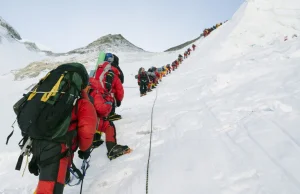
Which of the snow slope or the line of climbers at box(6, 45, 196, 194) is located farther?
the snow slope

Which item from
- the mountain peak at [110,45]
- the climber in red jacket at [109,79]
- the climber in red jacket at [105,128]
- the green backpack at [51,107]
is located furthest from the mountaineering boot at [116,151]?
the mountain peak at [110,45]

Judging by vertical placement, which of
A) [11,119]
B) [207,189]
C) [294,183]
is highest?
[294,183]

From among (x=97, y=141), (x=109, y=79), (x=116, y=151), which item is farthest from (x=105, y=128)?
(x=109, y=79)

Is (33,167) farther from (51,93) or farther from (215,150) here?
(215,150)

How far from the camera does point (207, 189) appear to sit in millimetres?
2555

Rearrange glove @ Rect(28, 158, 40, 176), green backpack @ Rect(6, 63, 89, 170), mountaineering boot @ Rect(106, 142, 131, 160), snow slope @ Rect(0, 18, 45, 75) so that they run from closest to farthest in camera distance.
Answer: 1. green backpack @ Rect(6, 63, 89, 170)
2. glove @ Rect(28, 158, 40, 176)
3. mountaineering boot @ Rect(106, 142, 131, 160)
4. snow slope @ Rect(0, 18, 45, 75)

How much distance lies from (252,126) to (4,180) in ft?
13.7

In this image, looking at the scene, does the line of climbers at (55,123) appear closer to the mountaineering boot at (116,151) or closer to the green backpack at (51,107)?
the green backpack at (51,107)

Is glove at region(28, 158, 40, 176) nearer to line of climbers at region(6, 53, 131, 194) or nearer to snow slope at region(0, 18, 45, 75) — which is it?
line of climbers at region(6, 53, 131, 194)

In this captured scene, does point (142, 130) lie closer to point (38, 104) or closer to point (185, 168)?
point (185, 168)

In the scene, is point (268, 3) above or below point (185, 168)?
above

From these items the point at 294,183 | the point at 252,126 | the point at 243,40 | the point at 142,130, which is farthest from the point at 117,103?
the point at 243,40

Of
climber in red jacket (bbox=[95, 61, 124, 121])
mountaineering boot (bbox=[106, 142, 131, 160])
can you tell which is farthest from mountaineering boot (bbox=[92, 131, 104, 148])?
climber in red jacket (bbox=[95, 61, 124, 121])

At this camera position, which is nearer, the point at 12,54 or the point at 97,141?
the point at 97,141
